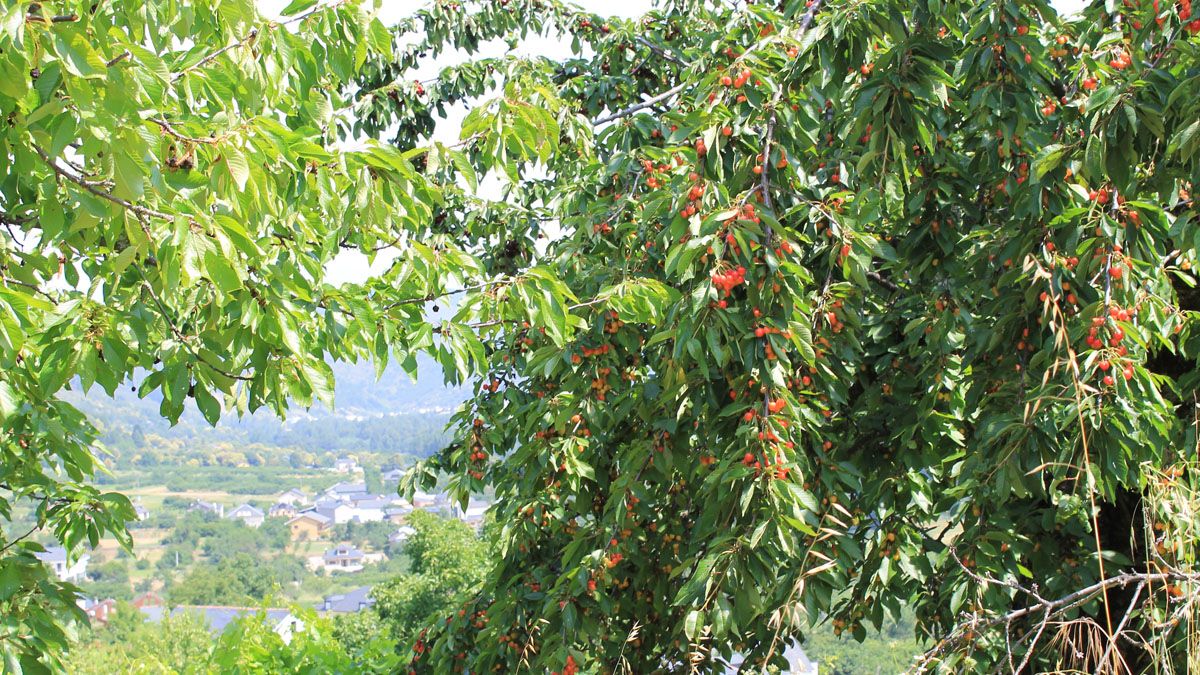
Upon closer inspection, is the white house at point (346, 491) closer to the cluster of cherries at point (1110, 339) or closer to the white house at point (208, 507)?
the white house at point (208, 507)

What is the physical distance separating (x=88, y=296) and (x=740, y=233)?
59.1 inches

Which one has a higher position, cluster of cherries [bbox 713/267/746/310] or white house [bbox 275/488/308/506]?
cluster of cherries [bbox 713/267/746/310]

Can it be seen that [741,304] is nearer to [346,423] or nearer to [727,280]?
[727,280]

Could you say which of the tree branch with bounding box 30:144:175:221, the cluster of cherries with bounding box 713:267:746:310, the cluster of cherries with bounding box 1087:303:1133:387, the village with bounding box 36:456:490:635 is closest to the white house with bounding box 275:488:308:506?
the village with bounding box 36:456:490:635

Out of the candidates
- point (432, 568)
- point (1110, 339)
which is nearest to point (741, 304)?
point (1110, 339)

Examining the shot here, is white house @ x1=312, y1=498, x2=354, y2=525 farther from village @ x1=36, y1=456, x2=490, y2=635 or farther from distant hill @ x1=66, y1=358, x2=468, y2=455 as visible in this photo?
distant hill @ x1=66, y1=358, x2=468, y2=455

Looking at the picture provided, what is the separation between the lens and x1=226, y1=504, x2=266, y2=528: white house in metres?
79.6

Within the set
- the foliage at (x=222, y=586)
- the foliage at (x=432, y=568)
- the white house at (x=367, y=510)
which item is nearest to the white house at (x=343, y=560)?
the white house at (x=367, y=510)

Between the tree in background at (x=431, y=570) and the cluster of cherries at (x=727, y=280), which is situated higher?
→ the cluster of cherries at (x=727, y=280)

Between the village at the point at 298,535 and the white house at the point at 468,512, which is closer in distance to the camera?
the white house at the point at 468,512

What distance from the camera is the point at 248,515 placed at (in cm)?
8212

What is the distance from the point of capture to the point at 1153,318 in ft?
7.34

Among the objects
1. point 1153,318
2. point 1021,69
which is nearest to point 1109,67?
point 1021,69

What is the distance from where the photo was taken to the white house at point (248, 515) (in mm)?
79562
